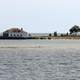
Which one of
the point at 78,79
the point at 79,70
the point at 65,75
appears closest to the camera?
the point at 78,79

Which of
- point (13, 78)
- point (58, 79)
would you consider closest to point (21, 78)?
point (13, 78)

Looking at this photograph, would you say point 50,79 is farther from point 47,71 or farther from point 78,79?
point 47,71

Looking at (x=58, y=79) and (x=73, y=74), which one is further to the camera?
(x=73, y=74)

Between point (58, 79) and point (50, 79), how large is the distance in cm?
69

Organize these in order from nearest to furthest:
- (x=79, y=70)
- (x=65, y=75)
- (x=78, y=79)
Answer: (x=78, y=79) < (x=65, y=75) < (x=79, y=70)

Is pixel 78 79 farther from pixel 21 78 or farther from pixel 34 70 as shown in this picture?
pixel 34 70

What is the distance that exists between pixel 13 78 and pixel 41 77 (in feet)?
8.48

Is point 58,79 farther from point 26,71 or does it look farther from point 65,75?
point 26,71

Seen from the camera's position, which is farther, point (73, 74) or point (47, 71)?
point (47, 71)

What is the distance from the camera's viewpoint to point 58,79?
39.8 metres

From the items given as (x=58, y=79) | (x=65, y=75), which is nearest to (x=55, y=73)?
(x=65, y=75)

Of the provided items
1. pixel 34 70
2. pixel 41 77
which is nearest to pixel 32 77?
pixel 41 77

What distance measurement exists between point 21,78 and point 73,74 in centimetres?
532

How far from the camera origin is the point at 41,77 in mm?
41406
